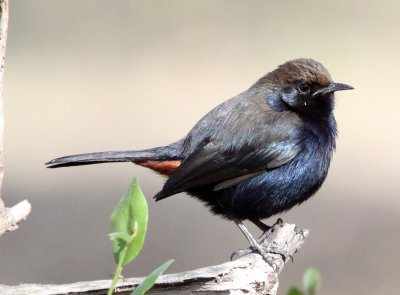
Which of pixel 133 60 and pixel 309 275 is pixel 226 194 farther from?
pixel 133 60

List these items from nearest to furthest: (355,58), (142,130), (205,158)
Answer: (205,158)
(142,130)
(355,58)

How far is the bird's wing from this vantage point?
19.7ft

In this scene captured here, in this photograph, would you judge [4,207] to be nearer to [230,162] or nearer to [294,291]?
[230,162]

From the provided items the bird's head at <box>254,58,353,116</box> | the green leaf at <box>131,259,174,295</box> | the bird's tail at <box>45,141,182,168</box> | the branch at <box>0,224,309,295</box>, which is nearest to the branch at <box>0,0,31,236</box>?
the branch at <box>0,224,309,295</box>

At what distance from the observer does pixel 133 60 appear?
1466 centimetres

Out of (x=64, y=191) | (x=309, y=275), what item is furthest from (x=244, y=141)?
(x=64, y=191)

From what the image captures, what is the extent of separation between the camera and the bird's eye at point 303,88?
252 inches

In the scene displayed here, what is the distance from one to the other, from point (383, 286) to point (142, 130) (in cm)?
373

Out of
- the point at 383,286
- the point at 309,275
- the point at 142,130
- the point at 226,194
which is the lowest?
the point at 383,286

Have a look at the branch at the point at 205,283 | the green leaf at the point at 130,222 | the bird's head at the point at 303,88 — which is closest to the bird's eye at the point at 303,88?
the bird's head at the point at 303,88

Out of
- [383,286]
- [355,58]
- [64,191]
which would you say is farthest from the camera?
[355,58]

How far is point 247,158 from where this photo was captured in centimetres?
612

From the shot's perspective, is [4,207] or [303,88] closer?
[4,207]

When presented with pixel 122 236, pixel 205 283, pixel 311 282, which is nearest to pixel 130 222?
pixel 122 236
